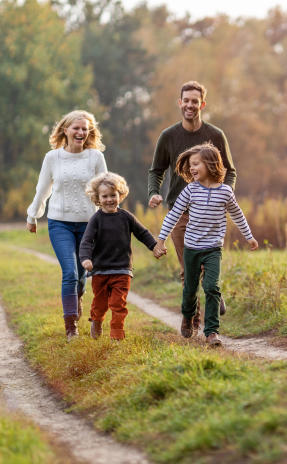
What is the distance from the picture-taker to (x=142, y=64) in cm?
4244

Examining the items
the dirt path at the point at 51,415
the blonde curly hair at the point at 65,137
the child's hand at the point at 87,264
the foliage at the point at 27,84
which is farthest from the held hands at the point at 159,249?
the foliage at the point at 27,84

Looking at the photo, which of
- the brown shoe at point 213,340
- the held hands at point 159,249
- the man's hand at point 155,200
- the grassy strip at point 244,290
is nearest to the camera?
the brown shoe at point 213,340

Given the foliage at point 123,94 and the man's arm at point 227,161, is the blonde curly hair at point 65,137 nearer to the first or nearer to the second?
the man's arm at point 227,161

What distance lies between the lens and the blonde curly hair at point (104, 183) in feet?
20.3

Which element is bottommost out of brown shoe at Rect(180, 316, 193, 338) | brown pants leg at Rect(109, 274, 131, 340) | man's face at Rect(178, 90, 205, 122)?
brown shoe at Rect(180, 316, 193, 338)

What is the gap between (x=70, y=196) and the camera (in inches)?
265

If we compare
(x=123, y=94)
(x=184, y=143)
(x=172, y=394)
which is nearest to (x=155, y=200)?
(x=184, y=143)

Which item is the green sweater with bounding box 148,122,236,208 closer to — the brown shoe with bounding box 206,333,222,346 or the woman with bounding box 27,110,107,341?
the woman with bounding box 27,110,107,341

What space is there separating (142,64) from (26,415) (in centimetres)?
3919

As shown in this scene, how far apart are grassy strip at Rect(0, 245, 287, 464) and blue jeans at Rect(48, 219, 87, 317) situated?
0.36 meters

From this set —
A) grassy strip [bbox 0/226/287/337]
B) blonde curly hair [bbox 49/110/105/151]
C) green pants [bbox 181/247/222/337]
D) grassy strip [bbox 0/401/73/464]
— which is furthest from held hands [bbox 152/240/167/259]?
grassy strip [bbox 0/401/73/464]

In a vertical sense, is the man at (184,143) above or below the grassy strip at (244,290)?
above

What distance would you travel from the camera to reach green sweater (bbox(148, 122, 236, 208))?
6.81 meters

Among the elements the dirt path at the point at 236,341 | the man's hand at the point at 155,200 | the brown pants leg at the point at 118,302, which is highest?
the man's hand at the point at 155,200
